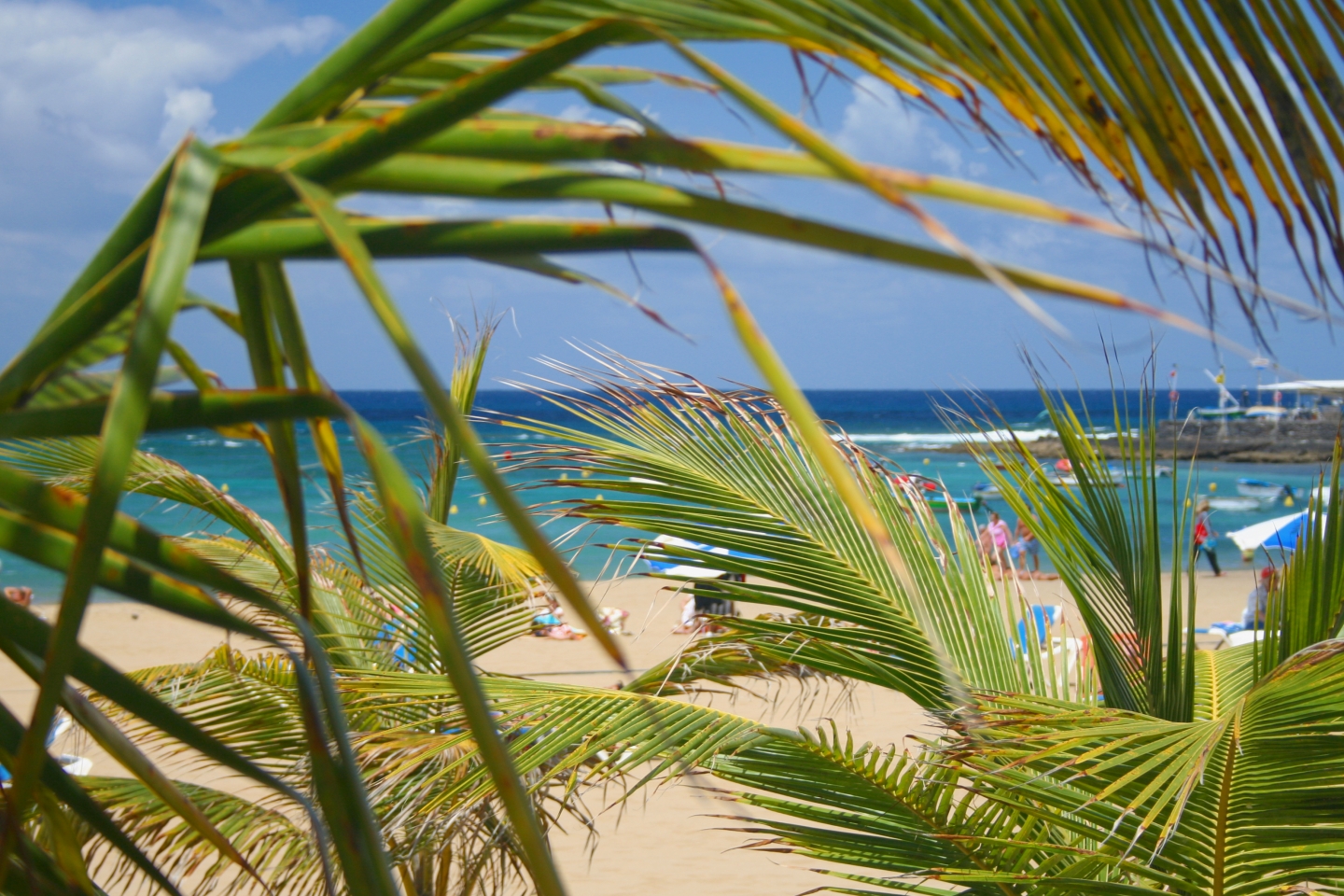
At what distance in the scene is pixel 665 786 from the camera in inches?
115

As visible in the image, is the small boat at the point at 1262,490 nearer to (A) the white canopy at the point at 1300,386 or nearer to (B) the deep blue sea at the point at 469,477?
(B) the deep blue sea at the point at 469,477

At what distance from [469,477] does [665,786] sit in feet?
5.92

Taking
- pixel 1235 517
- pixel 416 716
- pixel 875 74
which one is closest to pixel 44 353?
pixel 875 74

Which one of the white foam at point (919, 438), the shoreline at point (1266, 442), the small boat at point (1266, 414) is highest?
the white foam at point (919, 438)

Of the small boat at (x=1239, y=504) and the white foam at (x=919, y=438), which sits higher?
the white foam at (x=919, y=438)

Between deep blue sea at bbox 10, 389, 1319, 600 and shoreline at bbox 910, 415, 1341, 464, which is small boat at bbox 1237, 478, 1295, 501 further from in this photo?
shoreline at bbox 910, 415, 1341, 464

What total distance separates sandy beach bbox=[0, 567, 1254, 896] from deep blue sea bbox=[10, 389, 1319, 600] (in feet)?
2.98

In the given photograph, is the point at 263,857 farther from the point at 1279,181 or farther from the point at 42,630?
the point at 1279,181

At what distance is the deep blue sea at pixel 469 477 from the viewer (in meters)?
3.27

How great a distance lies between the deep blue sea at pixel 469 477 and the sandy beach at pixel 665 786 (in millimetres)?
908

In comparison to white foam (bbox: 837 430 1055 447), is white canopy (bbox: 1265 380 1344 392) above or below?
below

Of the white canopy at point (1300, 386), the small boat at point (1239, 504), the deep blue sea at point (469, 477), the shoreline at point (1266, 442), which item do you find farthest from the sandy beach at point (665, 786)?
the shoreline at point (1266, 442)

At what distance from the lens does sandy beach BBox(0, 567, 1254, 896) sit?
19.3 ft

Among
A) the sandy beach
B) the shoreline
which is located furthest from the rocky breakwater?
the sandy beach
